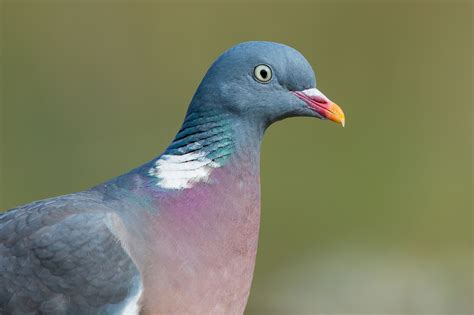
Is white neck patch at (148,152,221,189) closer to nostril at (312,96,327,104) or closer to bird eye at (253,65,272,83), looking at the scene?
bird eye at (253,65,272,83)

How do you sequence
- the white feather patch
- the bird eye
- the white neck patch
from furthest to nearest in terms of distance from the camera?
the bird eye → the white neck patch → the white feather patch

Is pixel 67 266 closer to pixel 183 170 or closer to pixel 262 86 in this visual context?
pixel 183 170

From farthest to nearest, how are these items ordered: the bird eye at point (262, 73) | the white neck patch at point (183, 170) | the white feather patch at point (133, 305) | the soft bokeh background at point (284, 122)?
the soft bokeh background at point (284, 122)
the bird eye at point (262, 73)
the white neck patch at point (183, 170)
the white feather patch at point (133, 305)

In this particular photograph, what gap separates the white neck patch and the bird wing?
0.92 feet

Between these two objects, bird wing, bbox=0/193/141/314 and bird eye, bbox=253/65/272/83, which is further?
bird eye, bbox=253/65/272/83

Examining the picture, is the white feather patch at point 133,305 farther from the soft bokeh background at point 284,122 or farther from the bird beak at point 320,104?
the soft bokeh background at point 284,122

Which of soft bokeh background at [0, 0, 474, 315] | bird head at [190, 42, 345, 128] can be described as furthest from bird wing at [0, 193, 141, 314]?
soft bokeh background at [0, 0, 474, 315]

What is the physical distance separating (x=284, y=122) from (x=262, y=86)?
18.5 ft

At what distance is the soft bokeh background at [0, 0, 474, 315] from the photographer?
30.5ft

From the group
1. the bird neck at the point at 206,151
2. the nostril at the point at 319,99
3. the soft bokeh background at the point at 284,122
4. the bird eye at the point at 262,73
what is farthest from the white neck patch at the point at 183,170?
the soft bokeh background at the point at 284,122

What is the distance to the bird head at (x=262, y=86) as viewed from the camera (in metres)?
3.88

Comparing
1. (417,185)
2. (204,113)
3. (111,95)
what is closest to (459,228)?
(417,185)

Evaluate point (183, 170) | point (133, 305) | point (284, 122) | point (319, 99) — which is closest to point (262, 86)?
point (319, 99)

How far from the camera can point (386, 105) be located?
31.8ft
